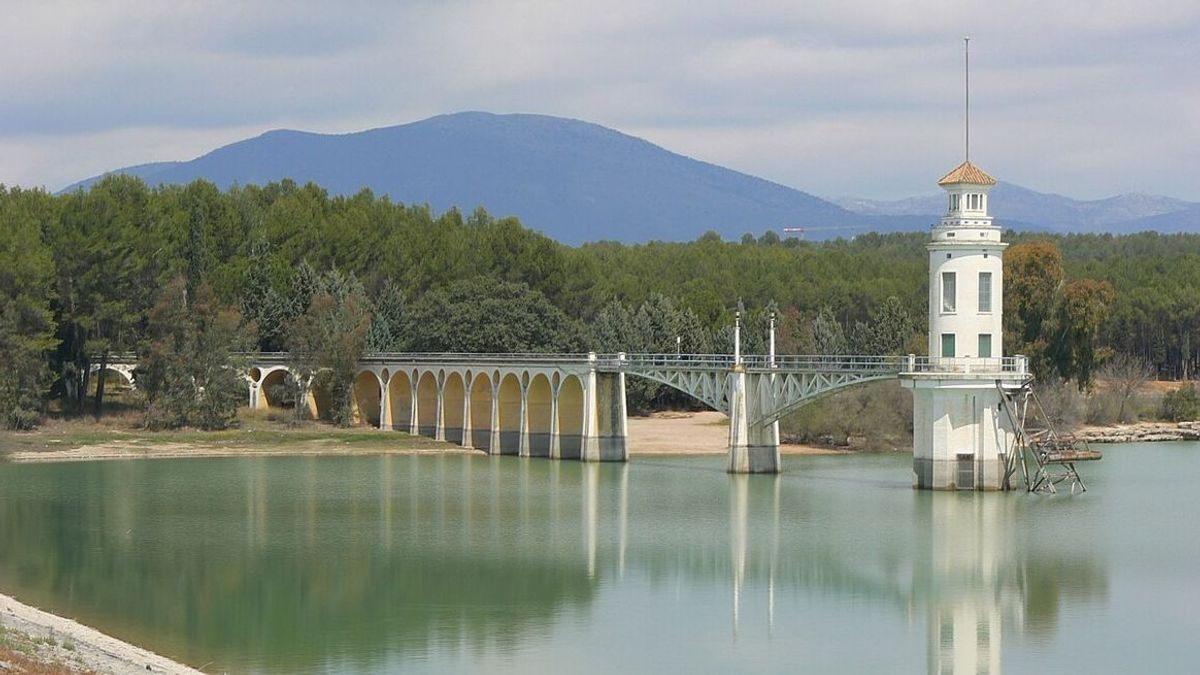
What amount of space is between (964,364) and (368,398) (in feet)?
157

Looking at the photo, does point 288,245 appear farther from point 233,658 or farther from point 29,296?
point 233,658

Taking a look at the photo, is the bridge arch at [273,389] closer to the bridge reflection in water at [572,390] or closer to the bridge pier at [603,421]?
the bridge reflection in water at [572,390]

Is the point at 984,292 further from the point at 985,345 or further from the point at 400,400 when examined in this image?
the point at 400,400

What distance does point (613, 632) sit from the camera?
143 ft

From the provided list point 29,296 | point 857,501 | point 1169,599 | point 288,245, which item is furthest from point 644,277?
point 1169,599

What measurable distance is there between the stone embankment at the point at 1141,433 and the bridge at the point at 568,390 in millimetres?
18070

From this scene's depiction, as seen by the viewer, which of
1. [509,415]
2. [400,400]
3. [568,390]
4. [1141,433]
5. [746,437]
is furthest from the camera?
[1141,433]

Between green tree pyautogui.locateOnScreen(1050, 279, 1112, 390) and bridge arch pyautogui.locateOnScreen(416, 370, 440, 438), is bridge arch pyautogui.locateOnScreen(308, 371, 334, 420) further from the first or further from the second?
green tree pyautogui.locateOnScreen(1050, 279, 1112, 390)

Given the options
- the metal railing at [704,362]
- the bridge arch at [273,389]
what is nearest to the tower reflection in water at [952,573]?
the metal railing at [704,362]

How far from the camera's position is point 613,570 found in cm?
5322

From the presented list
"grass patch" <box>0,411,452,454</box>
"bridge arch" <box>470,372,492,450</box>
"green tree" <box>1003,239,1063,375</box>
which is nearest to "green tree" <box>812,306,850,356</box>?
"green tree" <box>1003,239,1063,375</box>

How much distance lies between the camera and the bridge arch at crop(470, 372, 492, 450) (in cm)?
9681

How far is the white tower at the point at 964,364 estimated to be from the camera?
6775cm

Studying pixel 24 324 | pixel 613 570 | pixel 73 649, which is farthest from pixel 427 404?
pixel 73 649
